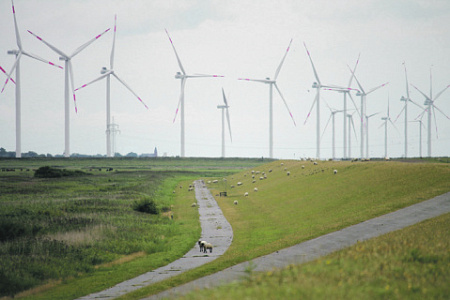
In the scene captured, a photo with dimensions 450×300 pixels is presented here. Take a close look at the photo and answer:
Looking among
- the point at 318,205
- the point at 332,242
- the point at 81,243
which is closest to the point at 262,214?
the point at 318,205

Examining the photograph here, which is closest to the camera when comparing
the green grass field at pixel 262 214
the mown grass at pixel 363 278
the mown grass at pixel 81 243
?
the mown grass at pixel 363 278

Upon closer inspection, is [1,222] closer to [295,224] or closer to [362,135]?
[295,224]

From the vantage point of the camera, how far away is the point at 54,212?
4681 cm

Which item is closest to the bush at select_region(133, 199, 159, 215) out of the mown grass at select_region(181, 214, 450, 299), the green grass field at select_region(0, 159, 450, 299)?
the green grass field at select_region(0, 159, 450, 299)

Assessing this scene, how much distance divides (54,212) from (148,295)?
94.4 feet

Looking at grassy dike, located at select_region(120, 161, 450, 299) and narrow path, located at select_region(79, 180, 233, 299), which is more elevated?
grassy dike, located at select_region(120, 161, 450, 299)

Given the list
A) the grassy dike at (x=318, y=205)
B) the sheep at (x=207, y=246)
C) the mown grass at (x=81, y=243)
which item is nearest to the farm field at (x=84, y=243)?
the mown grass at (x=81, y=243)

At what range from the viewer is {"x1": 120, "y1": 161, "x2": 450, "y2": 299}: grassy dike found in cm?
2944

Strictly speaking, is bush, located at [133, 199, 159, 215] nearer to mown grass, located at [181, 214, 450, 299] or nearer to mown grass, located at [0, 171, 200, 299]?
mown grass, located at [0, 171, 200, 299]

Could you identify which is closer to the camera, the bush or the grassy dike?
the grassy dike

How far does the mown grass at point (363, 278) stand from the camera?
1365 centimetres

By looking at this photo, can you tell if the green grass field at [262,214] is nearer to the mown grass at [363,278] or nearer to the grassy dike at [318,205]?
the grassy dike at [318,205]

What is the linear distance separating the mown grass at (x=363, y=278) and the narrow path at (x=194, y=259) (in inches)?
395

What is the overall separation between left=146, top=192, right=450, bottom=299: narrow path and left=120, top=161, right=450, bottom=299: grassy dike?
106 cm
